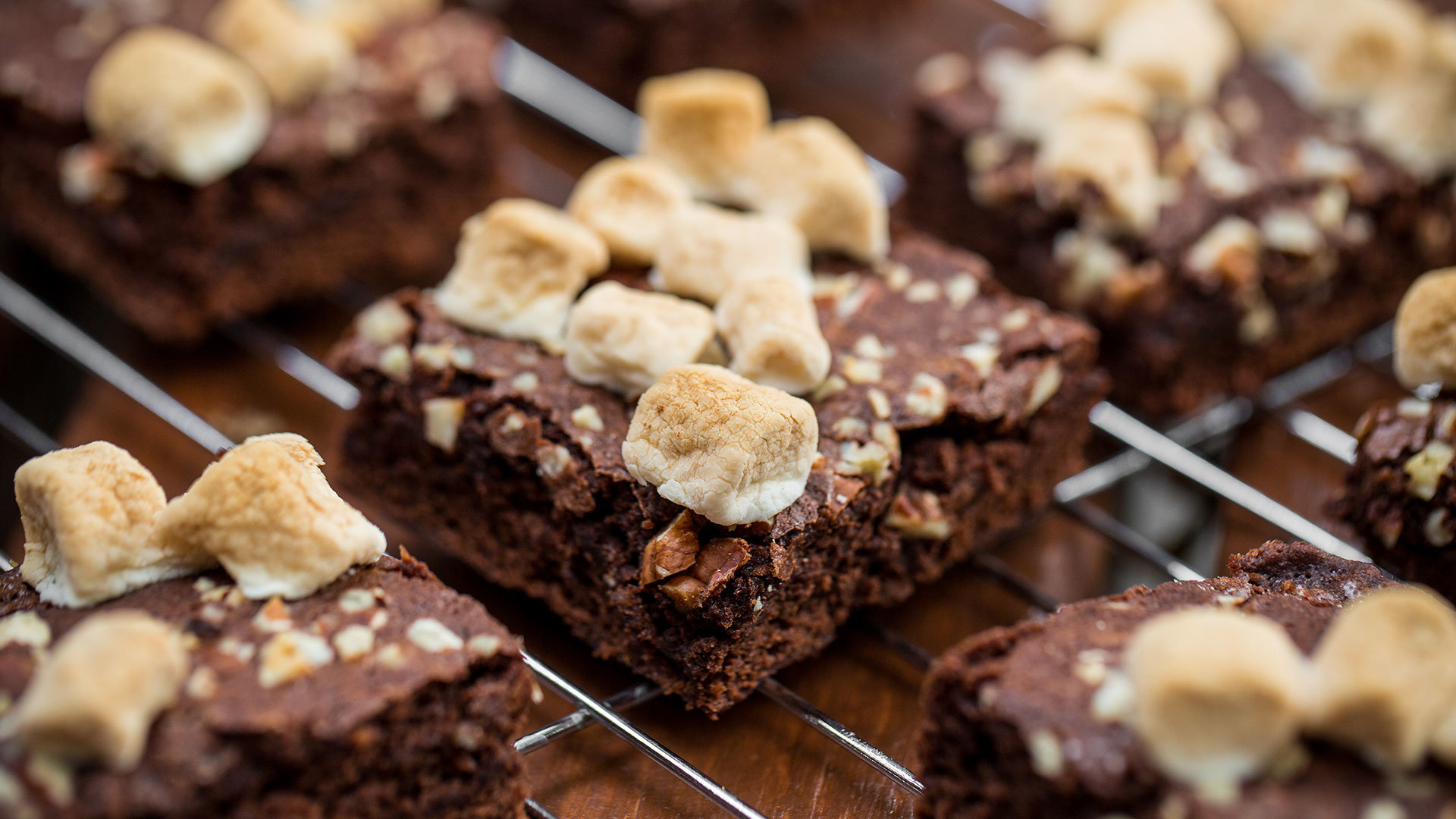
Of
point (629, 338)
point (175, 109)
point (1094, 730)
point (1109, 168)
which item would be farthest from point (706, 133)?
point (1094, 730)

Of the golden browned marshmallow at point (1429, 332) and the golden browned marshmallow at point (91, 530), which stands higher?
the golden browned marshmallow at point (1429, 332)

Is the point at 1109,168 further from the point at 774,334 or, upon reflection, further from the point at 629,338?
the point at 629,338

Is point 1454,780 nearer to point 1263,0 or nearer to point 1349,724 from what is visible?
point 1349,724

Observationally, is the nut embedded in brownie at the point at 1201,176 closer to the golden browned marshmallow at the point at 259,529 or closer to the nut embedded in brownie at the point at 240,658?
the nut embedded in brownie at the point at 240,658

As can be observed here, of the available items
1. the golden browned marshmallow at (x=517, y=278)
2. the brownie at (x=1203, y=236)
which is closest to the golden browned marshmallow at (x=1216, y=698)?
the golden browned marshmallow at (x=517, y=278)

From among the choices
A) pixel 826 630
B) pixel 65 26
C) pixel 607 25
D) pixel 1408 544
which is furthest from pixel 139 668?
pixel 607 25

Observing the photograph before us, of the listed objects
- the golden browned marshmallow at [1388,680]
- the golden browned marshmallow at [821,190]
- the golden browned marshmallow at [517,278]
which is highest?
the golden browned marshmallow at [1388,680]
